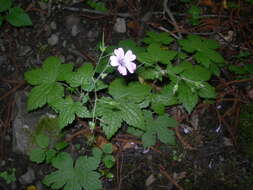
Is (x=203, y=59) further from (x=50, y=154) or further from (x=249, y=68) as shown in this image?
(x=50, y=154)

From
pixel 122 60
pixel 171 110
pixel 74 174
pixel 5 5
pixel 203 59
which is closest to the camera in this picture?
pixel 122 60

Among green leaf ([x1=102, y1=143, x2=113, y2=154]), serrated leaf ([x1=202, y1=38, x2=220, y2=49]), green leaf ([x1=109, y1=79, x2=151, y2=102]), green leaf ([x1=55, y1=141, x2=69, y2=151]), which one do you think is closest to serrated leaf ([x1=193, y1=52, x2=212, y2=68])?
serrated leaf ([x1=202, y1=38, x2=220, y2=49])

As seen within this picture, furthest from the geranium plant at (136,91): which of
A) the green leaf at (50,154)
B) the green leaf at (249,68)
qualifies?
the green leaf at (249,68)

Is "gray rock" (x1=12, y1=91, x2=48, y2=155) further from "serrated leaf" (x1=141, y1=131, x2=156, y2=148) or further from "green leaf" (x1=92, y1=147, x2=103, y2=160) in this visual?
"serrated leaf" (x1=141, y1=131, x2=156, y2=148)

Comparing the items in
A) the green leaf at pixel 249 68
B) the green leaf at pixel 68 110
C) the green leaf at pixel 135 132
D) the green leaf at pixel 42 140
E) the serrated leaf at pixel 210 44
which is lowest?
the green leaf at pixel 42 140

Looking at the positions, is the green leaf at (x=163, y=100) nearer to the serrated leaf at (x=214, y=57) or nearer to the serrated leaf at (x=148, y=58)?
the serrated leaf at (x=148, y=58)

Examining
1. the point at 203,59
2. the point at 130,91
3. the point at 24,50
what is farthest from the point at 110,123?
the point at 24,50
